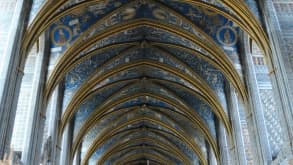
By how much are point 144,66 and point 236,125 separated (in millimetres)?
6422

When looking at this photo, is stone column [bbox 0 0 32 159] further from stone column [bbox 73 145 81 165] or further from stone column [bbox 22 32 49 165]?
stone column [bbox 73 145 81 165]

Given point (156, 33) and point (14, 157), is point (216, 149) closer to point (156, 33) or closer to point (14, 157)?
point (156, 33)

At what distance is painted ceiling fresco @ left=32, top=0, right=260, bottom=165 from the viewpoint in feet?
60.0

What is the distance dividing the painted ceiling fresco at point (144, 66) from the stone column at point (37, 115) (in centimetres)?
64

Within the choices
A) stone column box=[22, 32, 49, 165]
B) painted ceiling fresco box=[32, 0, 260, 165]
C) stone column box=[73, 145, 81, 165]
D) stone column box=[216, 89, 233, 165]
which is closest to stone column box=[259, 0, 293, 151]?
painted ceiling fresco box=[32, 0, 260, 165]

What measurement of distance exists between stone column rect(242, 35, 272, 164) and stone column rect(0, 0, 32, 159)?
9498mm

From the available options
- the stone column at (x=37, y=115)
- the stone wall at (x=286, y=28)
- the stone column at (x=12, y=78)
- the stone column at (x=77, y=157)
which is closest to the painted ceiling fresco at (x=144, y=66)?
the stone column at (x=37, y=115)

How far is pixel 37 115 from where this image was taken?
15.9 metres

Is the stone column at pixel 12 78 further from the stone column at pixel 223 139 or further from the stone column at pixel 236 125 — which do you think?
the stone column at pixel 223 139

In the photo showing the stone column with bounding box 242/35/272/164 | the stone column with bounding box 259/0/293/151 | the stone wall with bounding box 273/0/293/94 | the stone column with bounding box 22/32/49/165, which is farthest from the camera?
the stone column with bounding box 242/35/272/164

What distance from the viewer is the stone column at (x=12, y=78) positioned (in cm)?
1184

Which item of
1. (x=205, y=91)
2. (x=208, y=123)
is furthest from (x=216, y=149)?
(x=205, y=91)

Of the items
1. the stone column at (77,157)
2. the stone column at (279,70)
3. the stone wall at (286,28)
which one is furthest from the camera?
the stone column at (77,157)

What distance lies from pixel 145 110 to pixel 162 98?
3.07m
